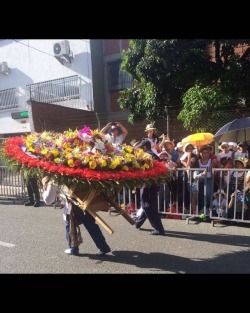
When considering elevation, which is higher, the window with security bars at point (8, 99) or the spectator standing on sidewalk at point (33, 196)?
the window with security bars at point (8, 99)

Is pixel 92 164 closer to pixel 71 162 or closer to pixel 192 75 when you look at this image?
pixel 71 162

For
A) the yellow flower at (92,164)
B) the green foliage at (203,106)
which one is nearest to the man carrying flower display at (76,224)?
the yellow flower at (92,164)

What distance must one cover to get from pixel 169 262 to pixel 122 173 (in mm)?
1444

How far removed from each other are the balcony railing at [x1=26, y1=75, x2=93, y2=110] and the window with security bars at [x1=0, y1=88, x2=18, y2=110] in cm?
162

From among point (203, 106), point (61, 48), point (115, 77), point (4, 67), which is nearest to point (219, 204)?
point (203, 106)

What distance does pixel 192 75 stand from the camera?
1103 cm

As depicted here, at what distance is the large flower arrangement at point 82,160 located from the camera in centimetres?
425

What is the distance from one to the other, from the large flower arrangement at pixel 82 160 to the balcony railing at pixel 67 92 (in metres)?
12.4

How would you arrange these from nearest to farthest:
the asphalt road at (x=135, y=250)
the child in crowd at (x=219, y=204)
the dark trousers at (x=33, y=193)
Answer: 1. the asphalt road at (x=135, y=250)
2. the child in crowd at (x=219, y=204)
3. the dark trousers at (x=33, y=193)

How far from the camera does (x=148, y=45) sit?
10.8 m

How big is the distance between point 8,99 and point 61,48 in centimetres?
514

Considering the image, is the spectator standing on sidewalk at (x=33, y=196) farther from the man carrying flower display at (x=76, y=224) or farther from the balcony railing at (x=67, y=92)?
the balcony railing at (x=67, y=92)

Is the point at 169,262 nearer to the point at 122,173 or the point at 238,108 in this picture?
the point at 122,173

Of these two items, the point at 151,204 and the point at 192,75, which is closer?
the point at 151,204
